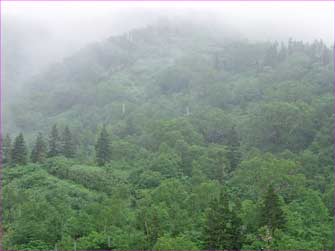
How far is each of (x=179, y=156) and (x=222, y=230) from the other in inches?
951

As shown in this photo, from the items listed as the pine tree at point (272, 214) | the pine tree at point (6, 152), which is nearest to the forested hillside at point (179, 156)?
the pine tree at point (272, 214)

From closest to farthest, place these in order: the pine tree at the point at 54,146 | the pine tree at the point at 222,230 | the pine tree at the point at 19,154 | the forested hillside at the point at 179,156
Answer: the pine tree at the point at 222,230, the forested hillside at the point at 179,156, the pine tree at the point at 19,154, the pine tree at the point at 54,146

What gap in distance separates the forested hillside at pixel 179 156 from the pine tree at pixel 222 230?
0.08 metres

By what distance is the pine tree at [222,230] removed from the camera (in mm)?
35688

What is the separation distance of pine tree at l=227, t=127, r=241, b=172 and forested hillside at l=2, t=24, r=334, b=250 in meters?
0.20

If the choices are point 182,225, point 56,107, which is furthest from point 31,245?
point 56,107

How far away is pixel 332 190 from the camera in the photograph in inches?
1748

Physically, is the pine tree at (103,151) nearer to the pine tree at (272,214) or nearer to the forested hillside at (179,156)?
the forested hillside at (179,156)

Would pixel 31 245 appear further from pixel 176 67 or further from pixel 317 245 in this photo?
pixel 176 67

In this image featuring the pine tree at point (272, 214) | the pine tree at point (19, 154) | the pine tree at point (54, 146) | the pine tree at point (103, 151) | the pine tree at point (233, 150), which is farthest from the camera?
the pine tree at point (54, 146)

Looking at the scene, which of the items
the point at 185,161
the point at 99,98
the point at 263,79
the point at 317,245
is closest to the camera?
the point at 317,245

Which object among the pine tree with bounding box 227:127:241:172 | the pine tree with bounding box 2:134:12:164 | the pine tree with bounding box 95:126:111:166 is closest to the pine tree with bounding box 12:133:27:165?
the pine tree with bounding box 2:134:12:164

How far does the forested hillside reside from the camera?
38156 mm

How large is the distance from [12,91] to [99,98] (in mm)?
30376
